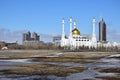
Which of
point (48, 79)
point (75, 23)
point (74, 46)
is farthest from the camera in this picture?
point (75, 23)

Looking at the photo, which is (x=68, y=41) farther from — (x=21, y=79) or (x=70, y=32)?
(x=21, y=79)

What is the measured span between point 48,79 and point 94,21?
16466 centimetres

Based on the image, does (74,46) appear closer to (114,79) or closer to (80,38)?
(80,38)

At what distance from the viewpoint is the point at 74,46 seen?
18275 cm

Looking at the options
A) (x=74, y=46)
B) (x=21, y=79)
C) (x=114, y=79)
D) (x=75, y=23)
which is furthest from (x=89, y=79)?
(x=75, y=23)

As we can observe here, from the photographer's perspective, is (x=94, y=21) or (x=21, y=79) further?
(x=94, y=21)

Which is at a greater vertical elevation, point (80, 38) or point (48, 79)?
point (80, 38)

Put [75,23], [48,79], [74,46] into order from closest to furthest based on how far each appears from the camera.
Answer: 1. [48,79]
2. [74,46]
3. [75,23]

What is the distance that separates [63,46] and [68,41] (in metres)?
5.45

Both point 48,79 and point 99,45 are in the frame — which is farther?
point 99,45

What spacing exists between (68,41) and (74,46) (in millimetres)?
6291

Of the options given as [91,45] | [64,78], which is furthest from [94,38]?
[64,78]

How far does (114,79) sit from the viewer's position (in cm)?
2853

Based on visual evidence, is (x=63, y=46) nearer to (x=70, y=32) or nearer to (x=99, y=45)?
(x=70, y=32)
